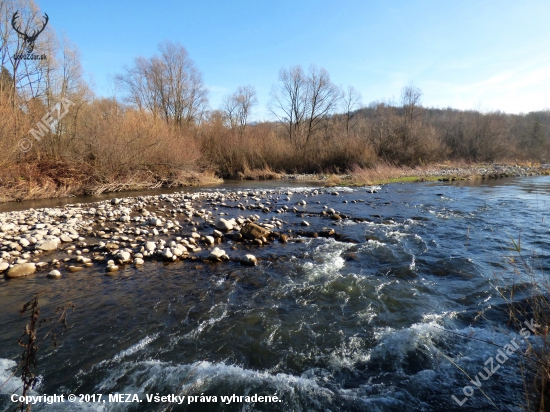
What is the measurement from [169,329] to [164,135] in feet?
65.2

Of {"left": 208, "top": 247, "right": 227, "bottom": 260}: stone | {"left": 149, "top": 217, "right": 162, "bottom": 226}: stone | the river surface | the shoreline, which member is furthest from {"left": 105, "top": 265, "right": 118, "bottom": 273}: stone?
the shoreline

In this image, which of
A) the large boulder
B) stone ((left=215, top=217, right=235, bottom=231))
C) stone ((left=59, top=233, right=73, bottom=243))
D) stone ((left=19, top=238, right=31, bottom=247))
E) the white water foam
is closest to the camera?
the white water foam

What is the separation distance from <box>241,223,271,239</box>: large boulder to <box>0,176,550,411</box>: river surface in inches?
32.5

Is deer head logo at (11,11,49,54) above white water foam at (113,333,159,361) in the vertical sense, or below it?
above

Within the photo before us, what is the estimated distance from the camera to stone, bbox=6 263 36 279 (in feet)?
17.3

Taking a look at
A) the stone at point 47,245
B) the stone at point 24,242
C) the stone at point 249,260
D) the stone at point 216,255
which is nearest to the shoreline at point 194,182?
the stone at point 24,242

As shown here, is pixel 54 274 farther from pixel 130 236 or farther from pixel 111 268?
pixel 130 236

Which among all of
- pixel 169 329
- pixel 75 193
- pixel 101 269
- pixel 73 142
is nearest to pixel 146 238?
pixel 101 269

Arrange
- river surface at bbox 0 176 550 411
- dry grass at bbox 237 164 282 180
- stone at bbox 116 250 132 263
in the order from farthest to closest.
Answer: dry grass at bbox 237 164 282 180, stone at bbox 116 250 132 263, river surface at bbox 0 176 550 411

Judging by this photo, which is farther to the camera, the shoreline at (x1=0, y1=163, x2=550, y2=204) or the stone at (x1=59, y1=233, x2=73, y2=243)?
the shoreline at (x1=0, y1=163, x2=550, y2=204)

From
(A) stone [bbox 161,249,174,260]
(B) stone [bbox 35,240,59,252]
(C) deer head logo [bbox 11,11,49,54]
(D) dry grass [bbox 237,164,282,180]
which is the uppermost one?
(C) deer head logo [bbox 11,11,49,54]

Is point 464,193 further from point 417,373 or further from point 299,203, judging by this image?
point 417,373

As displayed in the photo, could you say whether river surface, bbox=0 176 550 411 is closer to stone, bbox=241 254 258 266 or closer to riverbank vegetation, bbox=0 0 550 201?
stone, bbox=241 254 258 266

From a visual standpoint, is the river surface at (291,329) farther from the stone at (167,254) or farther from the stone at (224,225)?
the stone at (224,225)
